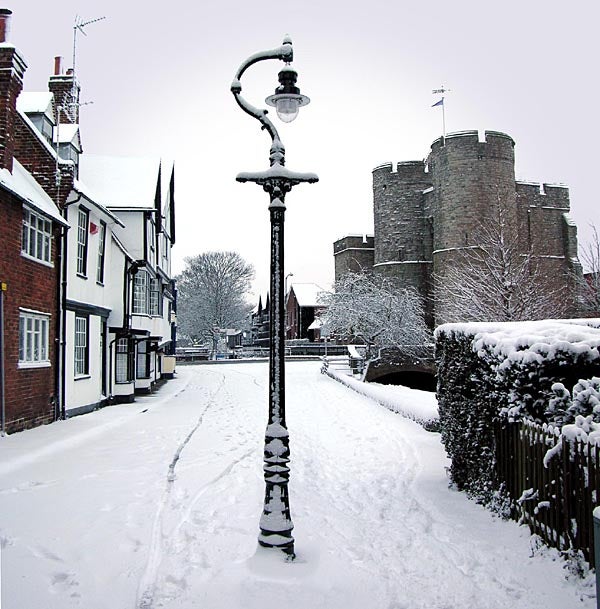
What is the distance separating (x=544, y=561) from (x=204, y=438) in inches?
335

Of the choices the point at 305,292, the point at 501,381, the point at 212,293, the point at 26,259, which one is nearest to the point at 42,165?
the point at 26,259

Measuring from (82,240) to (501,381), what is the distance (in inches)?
572

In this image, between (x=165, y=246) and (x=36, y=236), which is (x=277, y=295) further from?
(x=165, y=246)

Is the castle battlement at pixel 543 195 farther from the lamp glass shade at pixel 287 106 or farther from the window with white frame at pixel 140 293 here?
the lamp glass shade at pixel 287 106

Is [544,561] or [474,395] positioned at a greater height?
[474,395]

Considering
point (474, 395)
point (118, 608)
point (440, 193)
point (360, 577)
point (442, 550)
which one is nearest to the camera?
point (118, 608)

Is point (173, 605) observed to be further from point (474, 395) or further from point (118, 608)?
point (474, 395)

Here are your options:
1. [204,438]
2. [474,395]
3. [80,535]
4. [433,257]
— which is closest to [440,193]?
[433,257]

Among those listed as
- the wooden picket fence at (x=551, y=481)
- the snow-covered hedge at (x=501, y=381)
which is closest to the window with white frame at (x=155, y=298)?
the snow-covered hedge at (x=501, y=381)

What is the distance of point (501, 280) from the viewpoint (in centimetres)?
2586

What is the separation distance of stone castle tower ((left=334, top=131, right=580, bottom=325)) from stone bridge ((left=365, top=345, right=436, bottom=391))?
12.1 metres

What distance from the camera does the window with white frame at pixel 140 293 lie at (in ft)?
75.0

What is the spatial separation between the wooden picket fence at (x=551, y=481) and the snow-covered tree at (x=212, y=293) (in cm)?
6423

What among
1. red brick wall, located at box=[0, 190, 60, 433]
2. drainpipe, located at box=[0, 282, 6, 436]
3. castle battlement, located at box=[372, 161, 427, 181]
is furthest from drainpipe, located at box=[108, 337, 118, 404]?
castle battlement, located at box=[372, 161, 427, 181]
